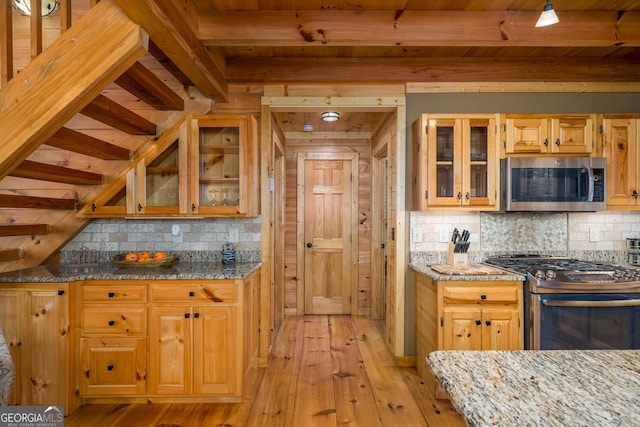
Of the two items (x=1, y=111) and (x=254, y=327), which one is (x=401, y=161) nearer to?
(x=254, y=327)

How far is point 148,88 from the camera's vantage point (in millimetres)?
2420

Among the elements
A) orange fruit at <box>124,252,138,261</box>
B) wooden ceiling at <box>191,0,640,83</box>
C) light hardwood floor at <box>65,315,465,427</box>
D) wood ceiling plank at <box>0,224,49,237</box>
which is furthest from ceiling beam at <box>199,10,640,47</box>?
light hardwood floor at <box>65,315,465,427</box>

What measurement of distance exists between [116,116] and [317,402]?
7.92ft

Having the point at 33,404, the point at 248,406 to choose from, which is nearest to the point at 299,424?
the point at 248,406

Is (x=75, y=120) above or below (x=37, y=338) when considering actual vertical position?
above

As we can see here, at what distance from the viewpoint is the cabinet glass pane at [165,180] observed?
9.07 ft

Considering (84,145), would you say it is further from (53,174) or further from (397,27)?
(397,27)

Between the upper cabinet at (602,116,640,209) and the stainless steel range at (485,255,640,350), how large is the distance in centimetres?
71

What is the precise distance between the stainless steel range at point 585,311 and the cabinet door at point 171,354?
2.39 metres

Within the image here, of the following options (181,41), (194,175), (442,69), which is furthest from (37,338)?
(442,69)

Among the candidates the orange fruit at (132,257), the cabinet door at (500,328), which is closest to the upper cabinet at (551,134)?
the cabinet door at (500,328)

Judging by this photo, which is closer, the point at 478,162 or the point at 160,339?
the point at 160,339

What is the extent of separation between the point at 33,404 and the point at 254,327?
4.92 feet

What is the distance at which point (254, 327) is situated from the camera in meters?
2.92
